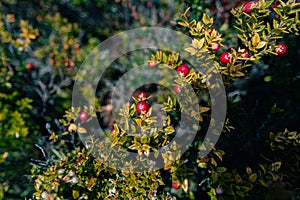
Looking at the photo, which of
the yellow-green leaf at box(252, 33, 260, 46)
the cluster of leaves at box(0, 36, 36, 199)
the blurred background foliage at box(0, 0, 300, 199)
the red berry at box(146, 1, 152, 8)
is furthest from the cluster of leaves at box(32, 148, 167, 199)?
the red berry at box(146, 1, 152, 8)

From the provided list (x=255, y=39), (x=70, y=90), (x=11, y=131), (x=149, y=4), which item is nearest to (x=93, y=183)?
(x=11, y=131)

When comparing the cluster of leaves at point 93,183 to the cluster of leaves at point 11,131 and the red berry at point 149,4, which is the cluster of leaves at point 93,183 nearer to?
the cluster of leaves at point 11,131

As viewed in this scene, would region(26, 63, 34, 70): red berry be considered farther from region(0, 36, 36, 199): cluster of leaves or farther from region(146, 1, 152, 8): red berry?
region(146, 1, 152, 8): red berry

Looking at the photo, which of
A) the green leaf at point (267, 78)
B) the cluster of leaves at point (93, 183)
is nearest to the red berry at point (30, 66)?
the cluster of leaves at point (93, 183)

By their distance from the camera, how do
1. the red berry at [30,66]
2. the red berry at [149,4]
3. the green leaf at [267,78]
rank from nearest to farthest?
1. the green leaf at [267,78]
2. the red berry at [30,66]
3. the red berry at [149,4]

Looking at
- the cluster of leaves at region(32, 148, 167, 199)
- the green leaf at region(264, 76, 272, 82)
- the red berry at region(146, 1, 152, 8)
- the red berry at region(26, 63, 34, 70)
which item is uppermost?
the red berry at region(146, 1, 152, 8)

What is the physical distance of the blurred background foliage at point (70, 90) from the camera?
1.52 meters

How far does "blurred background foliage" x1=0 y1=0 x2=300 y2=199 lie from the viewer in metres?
1.52

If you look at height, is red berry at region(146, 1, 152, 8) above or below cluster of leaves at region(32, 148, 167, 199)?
above

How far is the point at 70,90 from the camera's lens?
2.79 meters

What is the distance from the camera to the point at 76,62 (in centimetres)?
270

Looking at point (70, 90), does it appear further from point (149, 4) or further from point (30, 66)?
point (149, 4)

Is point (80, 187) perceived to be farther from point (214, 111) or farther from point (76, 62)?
point (76, 62)

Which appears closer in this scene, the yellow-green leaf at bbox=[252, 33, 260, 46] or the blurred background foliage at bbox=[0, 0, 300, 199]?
the yellow-green leaf at bbox=[252, 33, 260, 46]
